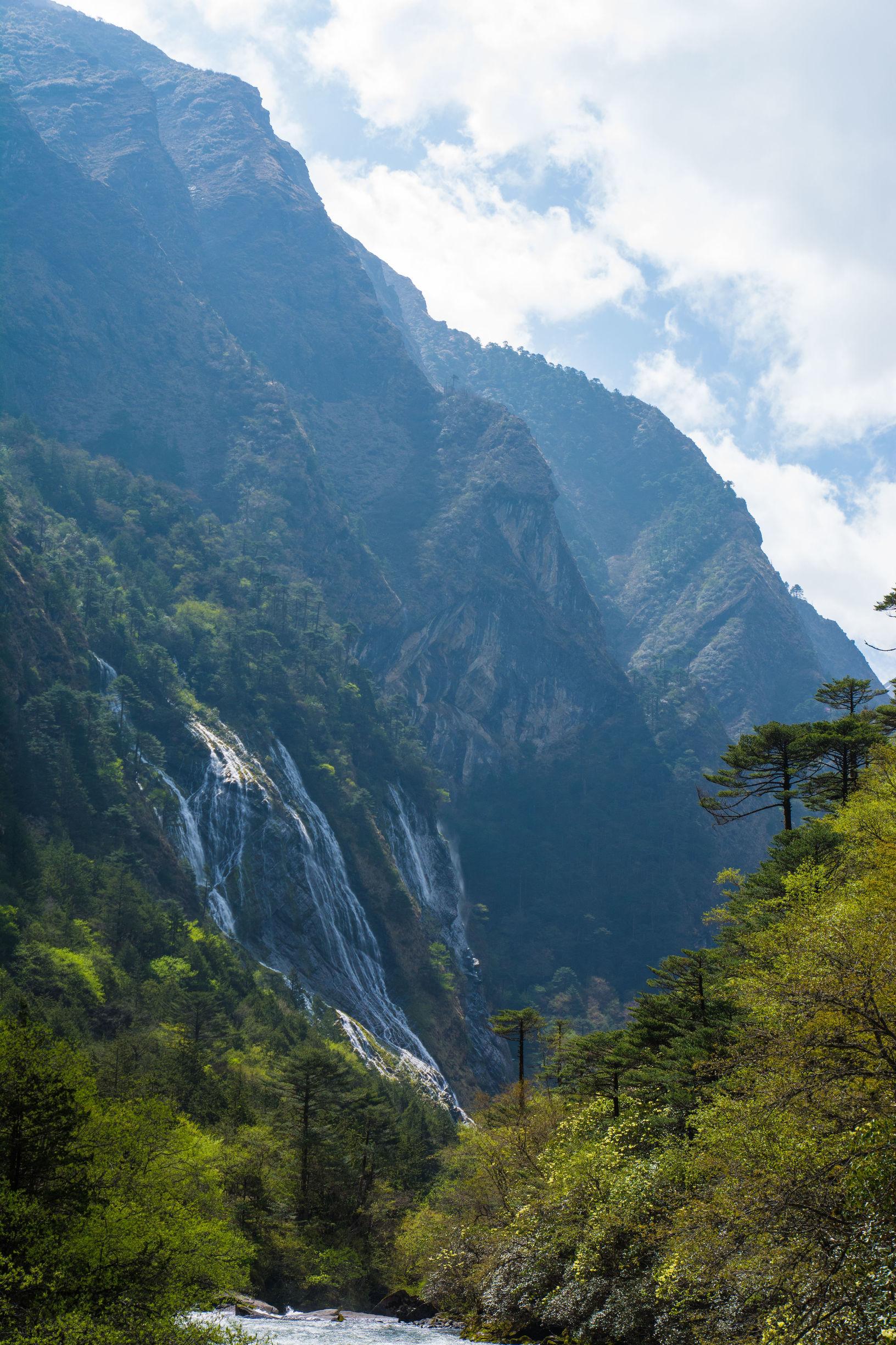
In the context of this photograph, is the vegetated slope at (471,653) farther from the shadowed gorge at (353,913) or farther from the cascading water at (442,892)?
the cascading water at (442,892)

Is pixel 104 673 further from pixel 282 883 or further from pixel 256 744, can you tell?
pixel 282 883

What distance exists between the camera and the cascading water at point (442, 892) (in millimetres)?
116812

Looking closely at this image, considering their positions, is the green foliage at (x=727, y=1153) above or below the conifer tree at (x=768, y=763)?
below

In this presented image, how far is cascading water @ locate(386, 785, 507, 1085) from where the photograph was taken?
11681 centimetres

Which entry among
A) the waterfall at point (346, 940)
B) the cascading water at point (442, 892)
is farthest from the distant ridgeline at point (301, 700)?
the cascading water at point (442, 892)

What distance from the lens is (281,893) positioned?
94062mm

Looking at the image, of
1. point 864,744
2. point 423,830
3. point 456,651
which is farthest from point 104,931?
point 456,651

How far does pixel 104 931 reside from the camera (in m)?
64.8

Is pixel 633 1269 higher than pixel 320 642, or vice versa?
pixel 320 642

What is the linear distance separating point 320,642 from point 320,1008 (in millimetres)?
70732

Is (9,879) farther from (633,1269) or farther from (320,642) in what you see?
(320,642)

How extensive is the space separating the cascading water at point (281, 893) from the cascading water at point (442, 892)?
65.7ft

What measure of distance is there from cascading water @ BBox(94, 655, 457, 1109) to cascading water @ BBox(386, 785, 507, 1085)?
20.0 m

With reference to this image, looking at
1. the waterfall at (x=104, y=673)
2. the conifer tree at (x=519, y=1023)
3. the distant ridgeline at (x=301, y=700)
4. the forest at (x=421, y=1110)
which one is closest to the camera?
the forest at (x=421, y=1110)
